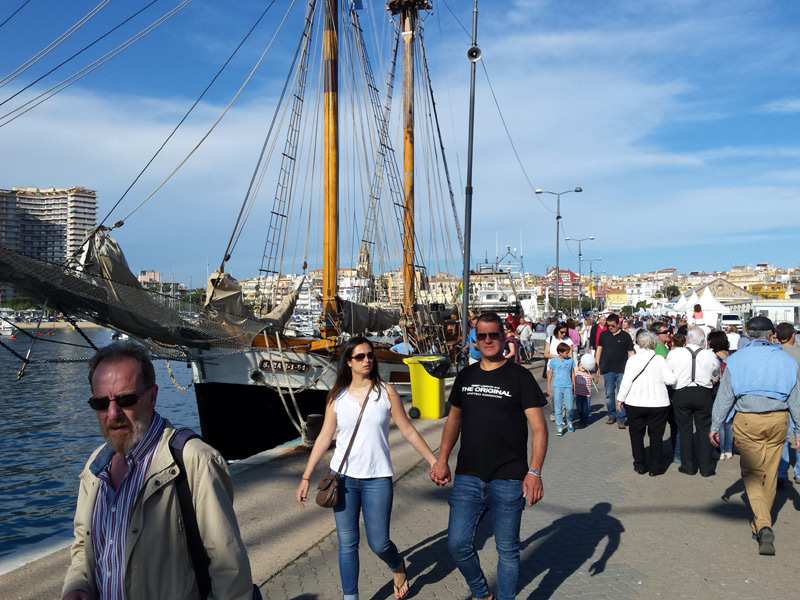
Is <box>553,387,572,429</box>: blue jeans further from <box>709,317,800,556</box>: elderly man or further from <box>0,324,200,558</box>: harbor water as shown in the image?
<box>0,324,200,558</box>: harbor water

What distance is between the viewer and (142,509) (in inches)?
85.8

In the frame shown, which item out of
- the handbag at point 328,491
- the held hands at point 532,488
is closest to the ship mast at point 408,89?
the handbag at point 328,491

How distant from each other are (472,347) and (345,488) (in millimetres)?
8616

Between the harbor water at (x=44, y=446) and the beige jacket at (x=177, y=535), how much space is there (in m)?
3.84

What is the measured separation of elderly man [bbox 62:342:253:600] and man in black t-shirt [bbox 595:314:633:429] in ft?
29.8

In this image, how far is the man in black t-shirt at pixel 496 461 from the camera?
12.6ft

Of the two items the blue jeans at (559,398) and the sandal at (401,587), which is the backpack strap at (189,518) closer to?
the sandal at (401,587)

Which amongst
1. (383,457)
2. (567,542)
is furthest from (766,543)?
(383,457)

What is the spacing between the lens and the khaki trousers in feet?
16.9

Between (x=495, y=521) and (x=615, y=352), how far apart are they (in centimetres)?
738

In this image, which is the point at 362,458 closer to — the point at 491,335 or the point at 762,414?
the point at 491,335

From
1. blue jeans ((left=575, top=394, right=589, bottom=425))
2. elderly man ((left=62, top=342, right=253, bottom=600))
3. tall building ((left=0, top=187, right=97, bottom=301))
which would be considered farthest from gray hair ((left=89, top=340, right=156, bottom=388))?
tall building ((left=0, top=187, right=97, bottom=301))

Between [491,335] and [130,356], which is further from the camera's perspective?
[491,335]

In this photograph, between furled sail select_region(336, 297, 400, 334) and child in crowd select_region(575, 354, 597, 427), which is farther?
furled sail select_region(336, 297, 400, 334)
